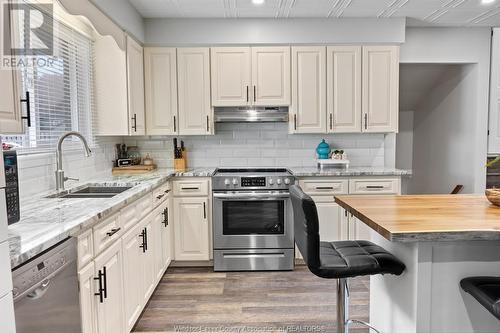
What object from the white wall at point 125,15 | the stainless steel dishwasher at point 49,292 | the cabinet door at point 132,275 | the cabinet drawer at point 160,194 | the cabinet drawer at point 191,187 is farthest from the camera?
the cabinet drawer at point 191,187

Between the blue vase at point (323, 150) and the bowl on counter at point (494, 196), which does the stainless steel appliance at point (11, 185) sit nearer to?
the bowl on counter at point (494, 196)

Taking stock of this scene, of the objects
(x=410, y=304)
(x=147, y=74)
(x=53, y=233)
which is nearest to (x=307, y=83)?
(x=147, y=74)

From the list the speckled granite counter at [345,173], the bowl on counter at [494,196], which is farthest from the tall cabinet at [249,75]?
the bowl on counter at [494,196]

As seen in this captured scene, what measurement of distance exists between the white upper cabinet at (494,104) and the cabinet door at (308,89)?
2035 mm

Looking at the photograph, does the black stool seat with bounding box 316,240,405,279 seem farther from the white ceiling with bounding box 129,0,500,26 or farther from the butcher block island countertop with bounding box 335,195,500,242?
the white ceiling with bounding box 129,0,500,26

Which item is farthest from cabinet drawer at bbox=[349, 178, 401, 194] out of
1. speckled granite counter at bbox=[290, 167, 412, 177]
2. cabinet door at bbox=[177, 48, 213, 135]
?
Answer: cabinet door at bbox=[177, 48, 213, 135]

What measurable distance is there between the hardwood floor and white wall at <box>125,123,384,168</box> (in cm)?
130

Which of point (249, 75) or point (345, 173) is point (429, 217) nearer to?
point (345, 173)

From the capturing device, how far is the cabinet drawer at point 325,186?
3.75m

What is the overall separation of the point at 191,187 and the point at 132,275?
4.50 feet

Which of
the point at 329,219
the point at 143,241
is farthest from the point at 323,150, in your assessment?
the point at 143,241

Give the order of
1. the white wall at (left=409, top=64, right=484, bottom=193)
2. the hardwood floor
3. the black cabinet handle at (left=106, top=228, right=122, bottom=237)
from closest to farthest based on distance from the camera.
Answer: the black cabinet handle at (left=106, top=228, right=122, bottom=237), the hardwood floor, the white wall at (left=409, top=64, right=484, bottom=193)

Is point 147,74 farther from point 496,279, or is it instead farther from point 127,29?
point 496,279

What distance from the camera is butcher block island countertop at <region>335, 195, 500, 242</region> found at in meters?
1.46
